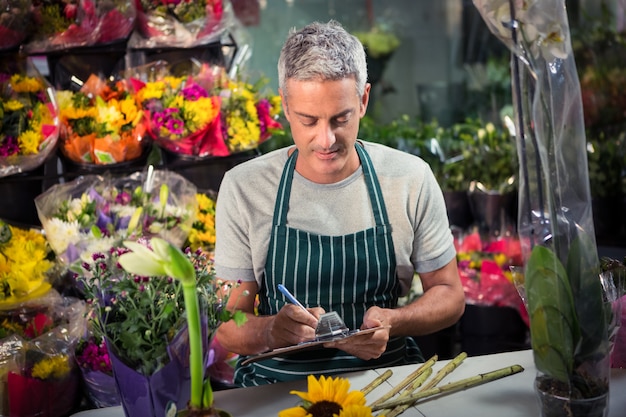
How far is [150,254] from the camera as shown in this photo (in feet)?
4.28

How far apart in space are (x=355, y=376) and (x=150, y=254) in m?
0.84

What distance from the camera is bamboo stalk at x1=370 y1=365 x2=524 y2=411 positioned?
1.74 meters

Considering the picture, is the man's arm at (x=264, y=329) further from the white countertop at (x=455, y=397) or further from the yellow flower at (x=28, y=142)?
the yellow flower at (x=28, y=142)

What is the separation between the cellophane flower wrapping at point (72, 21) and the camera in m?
3.56

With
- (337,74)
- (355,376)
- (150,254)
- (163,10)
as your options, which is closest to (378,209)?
(337,74)

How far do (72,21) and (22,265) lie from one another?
1.16 meters

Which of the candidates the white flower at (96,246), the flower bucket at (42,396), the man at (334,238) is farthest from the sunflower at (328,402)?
the white flower at (96,246)

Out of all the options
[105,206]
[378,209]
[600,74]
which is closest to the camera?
[378,209]

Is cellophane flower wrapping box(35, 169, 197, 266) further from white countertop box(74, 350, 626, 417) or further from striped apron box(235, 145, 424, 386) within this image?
white countertop box(74, 350, 626, 417)

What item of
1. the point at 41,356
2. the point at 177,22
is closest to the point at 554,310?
the point at 41,356

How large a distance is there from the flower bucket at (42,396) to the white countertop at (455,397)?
1.00 metres

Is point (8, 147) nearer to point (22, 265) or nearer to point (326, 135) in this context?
point (22, 265)

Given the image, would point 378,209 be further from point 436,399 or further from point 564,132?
point 564,132

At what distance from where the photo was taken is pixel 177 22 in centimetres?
375
